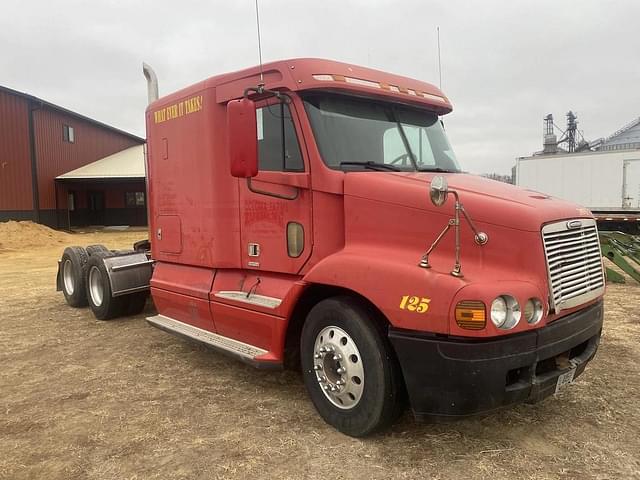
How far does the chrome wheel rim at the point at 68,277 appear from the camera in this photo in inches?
341

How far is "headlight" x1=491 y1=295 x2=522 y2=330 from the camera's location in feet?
9.84

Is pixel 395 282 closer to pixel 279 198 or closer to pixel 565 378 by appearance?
pixel 565 378

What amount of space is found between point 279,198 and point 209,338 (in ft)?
5.16

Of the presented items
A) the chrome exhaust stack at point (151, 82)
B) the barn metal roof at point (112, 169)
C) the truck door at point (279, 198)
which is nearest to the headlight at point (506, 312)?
the truck door at point (279, 198)

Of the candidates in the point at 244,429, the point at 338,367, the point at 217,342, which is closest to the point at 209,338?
the point at 217,342

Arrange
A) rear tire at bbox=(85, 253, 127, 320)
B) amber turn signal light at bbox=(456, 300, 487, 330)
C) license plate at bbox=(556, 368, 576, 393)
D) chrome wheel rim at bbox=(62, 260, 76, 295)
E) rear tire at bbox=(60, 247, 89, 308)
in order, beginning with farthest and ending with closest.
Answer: chrome wheel rim at bbox=(62, 260, 76, 295) → rear tire at bbox=(60, 247, 89, 308) → rear tire at bbox=(85, 253, 127, 320) → license plate at bbox=(556, 368, 576, 393) → amber turn signal light at bbox=(456, 300, 487, 330)

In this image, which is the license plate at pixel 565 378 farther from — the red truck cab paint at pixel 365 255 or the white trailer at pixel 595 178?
the white trailer at pixel 595 178

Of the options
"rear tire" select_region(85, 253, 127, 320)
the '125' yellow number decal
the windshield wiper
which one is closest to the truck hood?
the windshield wiper

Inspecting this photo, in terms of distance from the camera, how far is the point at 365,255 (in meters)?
3.61

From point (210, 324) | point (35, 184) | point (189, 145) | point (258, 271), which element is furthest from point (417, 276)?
point (35, 184)

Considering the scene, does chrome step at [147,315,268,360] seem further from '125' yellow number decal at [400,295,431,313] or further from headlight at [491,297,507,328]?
headlight at [491,297,507,328]

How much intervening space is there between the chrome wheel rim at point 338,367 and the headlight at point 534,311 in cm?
112

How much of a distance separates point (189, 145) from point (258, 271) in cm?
157

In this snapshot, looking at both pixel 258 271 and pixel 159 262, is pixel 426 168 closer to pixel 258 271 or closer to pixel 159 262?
pixel 258 271
